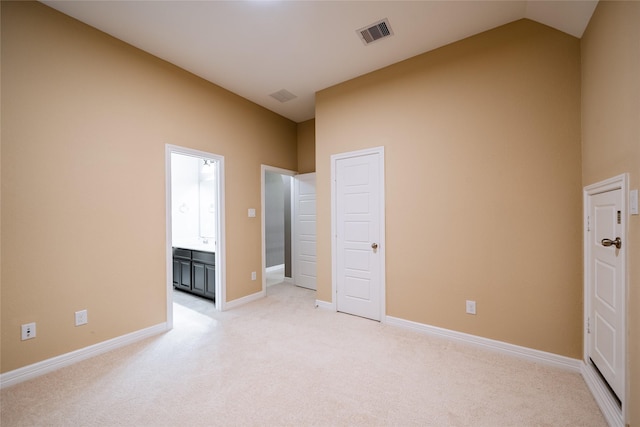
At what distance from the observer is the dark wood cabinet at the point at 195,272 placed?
3832 mm

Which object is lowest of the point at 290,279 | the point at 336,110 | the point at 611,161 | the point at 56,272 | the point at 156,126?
the point at 290,279

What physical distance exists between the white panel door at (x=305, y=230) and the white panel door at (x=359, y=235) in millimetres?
1136

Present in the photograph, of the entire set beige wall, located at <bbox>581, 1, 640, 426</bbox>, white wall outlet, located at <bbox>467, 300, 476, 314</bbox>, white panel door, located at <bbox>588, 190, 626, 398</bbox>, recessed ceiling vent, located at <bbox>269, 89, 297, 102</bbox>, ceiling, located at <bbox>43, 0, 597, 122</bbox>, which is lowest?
white wall outlet, located at <bbox>467, 300, 476, 314</bbox>

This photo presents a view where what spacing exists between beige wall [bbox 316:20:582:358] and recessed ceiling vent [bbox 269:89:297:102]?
43.2 inches

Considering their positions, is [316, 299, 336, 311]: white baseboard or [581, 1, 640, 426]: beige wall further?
[316, 299, 336, 311]: white baseboard

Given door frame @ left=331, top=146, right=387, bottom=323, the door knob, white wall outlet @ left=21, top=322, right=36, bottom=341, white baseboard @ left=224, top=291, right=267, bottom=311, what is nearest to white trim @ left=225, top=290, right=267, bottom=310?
white baseboard @ left=224, top=291, right=267, bottom=311

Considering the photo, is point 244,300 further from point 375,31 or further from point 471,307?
point 375,31

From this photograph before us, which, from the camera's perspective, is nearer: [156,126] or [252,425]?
[252,425]

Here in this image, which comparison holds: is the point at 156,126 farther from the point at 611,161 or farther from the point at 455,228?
the point at 611,161

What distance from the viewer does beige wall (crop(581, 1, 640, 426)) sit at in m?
1.39

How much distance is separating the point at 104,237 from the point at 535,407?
3.81m

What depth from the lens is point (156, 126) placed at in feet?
9.53

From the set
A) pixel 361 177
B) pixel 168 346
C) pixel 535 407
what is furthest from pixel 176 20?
pixel 535 407

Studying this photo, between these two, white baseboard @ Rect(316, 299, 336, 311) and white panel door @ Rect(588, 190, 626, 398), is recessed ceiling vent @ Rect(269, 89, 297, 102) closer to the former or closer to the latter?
white baseboard @ Rect(316, 299, 336, 311)
